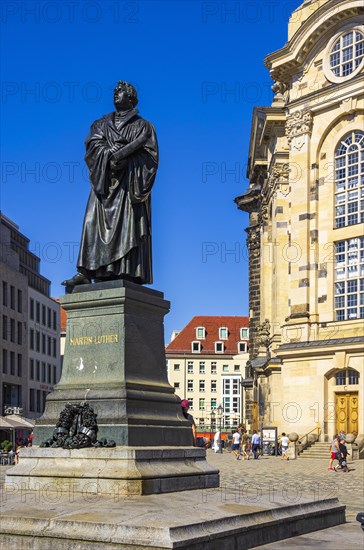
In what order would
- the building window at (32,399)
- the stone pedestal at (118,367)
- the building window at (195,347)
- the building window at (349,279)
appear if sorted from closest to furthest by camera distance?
1. the stone pedestal at (118,367)
2. the building window at (349,279)
3. the building window at (32,399)
4. the building window at (195,347)

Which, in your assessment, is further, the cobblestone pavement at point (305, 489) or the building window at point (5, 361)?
the building window at point (5, 361)

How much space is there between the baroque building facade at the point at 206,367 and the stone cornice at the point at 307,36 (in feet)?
225

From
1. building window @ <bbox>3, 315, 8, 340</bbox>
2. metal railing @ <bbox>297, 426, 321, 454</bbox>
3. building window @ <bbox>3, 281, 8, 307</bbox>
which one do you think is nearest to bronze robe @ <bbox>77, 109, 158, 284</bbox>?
metal railing @ <bbox>297, 426, 321, 454</bbox>

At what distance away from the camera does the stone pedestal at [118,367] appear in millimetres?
10781

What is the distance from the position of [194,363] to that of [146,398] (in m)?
106

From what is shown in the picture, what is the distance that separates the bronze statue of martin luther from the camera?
1181 cm

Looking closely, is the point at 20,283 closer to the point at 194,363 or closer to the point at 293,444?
the point at 293,444

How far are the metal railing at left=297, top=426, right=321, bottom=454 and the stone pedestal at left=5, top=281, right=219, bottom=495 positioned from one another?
31.8 m

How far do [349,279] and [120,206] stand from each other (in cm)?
3328

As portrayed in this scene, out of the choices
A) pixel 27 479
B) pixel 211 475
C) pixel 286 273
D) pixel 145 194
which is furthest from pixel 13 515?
pixel 286 273

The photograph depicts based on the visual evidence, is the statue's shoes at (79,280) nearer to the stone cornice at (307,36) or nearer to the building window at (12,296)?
the stone cornice at (307,36)

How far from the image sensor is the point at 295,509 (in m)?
10.7

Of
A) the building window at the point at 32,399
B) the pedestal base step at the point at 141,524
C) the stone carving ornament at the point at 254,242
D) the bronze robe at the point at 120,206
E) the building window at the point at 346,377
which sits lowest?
the building window at the point at 32,399

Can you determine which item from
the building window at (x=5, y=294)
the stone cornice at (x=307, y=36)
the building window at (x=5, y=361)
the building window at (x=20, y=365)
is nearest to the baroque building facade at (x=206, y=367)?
the building window at (x=20, y=365)
